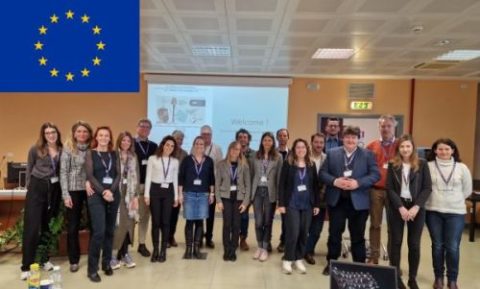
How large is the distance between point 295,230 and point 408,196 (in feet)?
3.69

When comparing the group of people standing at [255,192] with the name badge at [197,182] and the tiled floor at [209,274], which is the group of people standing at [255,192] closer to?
the name badge at [197,182]

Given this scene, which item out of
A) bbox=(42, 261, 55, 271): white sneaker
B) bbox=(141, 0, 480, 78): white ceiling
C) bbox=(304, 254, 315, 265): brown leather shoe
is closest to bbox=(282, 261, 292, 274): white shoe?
bbox=(304, 254, 315, 265): brown leather shoe

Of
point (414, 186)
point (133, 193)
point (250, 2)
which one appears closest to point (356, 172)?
point (414, 186)

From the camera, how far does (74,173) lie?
11.7 ft

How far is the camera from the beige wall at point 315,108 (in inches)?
304

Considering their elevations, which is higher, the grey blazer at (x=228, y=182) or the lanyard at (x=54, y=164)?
the lanyard at (x=54, y=164)

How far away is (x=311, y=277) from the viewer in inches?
148

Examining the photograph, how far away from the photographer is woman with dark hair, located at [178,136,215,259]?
4168 mm

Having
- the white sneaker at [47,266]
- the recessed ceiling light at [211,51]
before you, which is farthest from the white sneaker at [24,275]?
the recessed ceiling light at [211,51]

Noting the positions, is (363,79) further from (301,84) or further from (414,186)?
(414,186)

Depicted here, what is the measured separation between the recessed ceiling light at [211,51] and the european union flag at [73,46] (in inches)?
130

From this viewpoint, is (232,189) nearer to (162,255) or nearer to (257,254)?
(257,254)

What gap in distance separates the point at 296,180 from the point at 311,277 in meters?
0.98

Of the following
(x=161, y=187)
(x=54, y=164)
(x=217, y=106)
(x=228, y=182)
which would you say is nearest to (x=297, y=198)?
(x=228, y=182)
